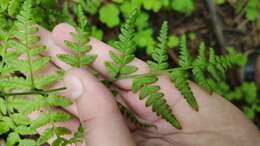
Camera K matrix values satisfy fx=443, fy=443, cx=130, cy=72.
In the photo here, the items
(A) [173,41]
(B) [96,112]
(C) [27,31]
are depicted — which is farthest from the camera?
(A) [173,41]

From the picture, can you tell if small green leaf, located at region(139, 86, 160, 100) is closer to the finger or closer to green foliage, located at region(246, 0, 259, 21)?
the finger

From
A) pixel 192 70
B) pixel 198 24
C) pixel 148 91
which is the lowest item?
pixel 198 24

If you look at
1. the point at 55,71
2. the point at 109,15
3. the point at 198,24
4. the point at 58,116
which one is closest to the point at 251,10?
the point at 198,24

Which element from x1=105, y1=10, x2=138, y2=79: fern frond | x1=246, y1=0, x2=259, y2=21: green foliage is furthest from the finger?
x1=246, y1=0, x2=259, y2=21: green foliage

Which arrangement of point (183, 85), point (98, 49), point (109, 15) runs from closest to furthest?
point (183, 85)
point (98, 49)
point (109, 15)

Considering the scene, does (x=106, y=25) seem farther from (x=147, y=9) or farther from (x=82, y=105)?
(x=82, y=105)

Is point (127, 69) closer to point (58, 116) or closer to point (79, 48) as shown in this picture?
point (79, 48)
